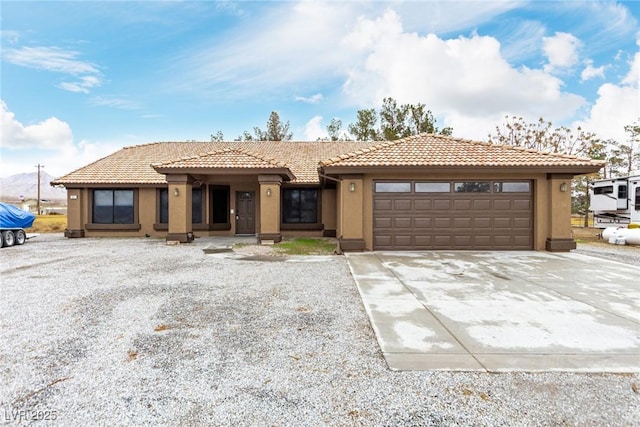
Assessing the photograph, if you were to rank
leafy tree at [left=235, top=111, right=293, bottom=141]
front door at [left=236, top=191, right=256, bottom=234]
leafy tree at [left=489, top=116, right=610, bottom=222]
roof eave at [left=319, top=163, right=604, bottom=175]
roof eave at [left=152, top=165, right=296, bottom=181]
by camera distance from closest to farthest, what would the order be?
roof eave at [left=319, top=163, right=604, bottom=175] < roof eave at [left=152, top=165, right=296, bottom=181] < front door at [left=236, top=191, right=256, bottom=234] < leafy tree at [left=489, top=116, right=610, bottom=222] < leafy tree at [left=235, top=111, right=293, bottom=141]

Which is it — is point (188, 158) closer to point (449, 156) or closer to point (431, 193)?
point (431, 193)

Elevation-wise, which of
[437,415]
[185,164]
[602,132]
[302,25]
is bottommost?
[437,415]

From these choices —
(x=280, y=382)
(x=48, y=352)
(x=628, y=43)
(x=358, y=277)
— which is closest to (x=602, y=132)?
(x=628, y=43)

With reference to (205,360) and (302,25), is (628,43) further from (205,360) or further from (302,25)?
(205,360)

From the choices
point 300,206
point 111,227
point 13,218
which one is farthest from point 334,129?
point 13,218

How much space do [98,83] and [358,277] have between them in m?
20.1

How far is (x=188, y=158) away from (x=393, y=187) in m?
8.25

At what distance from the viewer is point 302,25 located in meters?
12.1

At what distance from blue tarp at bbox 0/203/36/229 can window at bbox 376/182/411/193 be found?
1400 cm

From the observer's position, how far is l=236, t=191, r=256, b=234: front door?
15.8 metres

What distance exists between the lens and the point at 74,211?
15078mm

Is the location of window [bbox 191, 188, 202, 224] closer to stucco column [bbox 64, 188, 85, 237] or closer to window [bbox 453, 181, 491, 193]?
stucco column [bbox 64, 188, 85, 237]

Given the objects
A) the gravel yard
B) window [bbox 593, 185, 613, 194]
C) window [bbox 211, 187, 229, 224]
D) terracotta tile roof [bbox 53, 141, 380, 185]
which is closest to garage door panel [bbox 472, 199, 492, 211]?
terracotta tile roof [bbox 53, 141, 380, 185]

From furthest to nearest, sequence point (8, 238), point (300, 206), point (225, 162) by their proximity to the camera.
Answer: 1. point (300, 206)
2. point (225, 162)
3. point (8, 238)
